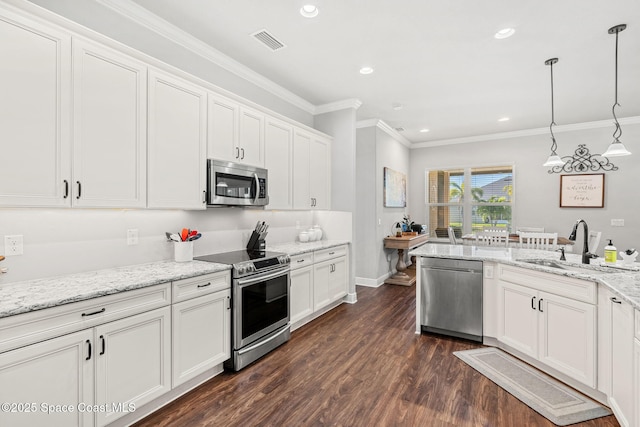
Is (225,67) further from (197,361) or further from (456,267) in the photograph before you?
(456,267)

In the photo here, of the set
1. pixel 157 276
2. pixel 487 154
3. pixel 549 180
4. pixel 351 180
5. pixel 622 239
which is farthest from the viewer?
pixel 487 154

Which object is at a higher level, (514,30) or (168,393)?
(514,30)

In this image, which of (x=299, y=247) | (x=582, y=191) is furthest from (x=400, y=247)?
(x=582, y=191)

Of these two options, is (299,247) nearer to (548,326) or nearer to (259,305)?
(259,305)

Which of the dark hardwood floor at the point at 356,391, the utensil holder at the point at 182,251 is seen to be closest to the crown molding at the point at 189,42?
the utensil holder at the point at 182,251

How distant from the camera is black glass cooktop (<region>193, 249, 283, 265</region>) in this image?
9.04ft

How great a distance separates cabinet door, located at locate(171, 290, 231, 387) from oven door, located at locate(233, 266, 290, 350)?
0.08 meters

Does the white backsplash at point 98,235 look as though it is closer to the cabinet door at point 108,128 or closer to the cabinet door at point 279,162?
the cabinet door at point 108,128

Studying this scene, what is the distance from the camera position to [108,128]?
81.9 inches

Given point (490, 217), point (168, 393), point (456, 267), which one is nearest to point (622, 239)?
point (490, 217)

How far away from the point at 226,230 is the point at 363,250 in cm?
291

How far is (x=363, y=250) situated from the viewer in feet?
18.2

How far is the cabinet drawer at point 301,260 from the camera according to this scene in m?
3.38

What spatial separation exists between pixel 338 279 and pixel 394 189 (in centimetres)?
280
